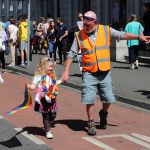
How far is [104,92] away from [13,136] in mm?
1551

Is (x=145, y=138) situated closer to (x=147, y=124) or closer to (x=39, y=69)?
(x=147, y=124)

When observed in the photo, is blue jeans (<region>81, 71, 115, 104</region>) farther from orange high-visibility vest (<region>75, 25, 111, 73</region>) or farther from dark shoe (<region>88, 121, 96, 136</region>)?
dark shoe (<region>88, 121, 96, 136</region>)

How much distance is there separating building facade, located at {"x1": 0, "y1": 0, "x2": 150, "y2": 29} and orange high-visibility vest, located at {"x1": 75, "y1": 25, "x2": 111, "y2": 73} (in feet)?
50.1

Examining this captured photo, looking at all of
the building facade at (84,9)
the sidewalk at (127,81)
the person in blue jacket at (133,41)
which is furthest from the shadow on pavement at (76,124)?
the building facade at (84,9)

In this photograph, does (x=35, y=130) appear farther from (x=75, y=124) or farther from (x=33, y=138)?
(x=75, y=124)

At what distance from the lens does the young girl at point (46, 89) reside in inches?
297

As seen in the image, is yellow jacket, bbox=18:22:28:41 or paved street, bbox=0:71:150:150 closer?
paved street, bbox=0:71:150:150

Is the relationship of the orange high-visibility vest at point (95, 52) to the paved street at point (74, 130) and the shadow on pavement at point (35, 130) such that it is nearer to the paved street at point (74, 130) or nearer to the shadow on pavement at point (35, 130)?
the paved street at point (74, 130)

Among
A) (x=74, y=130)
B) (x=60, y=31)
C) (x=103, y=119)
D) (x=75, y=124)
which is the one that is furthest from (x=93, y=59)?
(x=60, y=31)

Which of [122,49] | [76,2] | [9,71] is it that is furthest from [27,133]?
[76,2]

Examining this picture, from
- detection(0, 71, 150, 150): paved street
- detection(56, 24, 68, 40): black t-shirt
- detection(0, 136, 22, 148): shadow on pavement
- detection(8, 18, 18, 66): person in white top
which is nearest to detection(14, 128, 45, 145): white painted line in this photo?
detection(0, 71, 150, 150): paved street

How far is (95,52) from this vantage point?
306 inches

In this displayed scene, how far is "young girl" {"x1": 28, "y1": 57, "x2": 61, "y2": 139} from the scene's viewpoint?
24.8 ft

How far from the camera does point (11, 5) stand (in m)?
44.4
